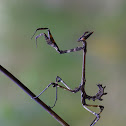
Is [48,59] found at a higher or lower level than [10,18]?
lower

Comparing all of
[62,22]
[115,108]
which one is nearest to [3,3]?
[62,22]

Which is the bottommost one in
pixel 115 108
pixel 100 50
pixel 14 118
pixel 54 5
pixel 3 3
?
pixel 115 108

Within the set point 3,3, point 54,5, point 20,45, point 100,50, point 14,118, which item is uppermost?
point 3,3

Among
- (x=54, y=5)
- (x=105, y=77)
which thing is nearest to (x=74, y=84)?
(x=105, y=77)

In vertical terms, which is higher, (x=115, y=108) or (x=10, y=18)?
(x=10, y=18)

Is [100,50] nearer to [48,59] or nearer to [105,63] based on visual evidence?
[105,63]

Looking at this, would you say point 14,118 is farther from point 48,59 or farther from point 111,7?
point 111,7
